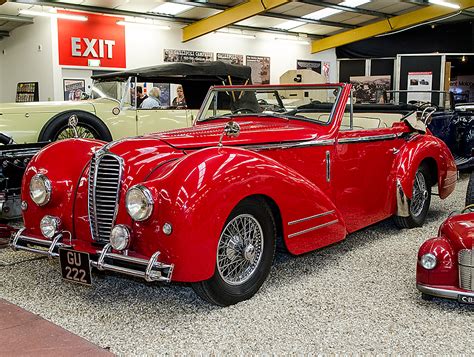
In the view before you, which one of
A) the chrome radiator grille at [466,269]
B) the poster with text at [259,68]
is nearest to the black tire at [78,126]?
the chrome radiator grille at [466,269]

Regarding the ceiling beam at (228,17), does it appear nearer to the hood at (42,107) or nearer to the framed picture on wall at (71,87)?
the framed picture on wall at (71,87)

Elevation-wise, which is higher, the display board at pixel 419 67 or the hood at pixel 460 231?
the display board at pixel 419 67

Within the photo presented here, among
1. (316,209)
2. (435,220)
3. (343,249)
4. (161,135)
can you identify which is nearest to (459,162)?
(435,220)

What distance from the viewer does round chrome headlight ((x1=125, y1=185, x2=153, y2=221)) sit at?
2.83 meters

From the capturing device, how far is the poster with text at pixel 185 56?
16156mm

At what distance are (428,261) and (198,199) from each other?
146 centimetres

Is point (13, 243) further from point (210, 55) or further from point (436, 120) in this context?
point (210, 55)

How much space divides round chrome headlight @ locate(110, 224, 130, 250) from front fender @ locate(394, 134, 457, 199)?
2.83 m

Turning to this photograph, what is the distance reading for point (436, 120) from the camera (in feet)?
26.1

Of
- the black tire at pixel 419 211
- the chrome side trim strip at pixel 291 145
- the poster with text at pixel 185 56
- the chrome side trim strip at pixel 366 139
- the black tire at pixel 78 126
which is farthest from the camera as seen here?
the poster with text at pixel 185 56

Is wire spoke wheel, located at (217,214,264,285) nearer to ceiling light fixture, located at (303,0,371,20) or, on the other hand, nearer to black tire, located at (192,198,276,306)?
black tire, located at (192,198,276,306)

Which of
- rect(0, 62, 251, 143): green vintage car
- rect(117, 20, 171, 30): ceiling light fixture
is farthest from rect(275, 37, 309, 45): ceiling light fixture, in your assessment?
rect(0, 62, 251, 143): green vintage car

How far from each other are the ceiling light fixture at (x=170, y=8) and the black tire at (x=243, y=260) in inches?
477

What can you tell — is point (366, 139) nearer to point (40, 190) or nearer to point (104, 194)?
point (104, 194)
